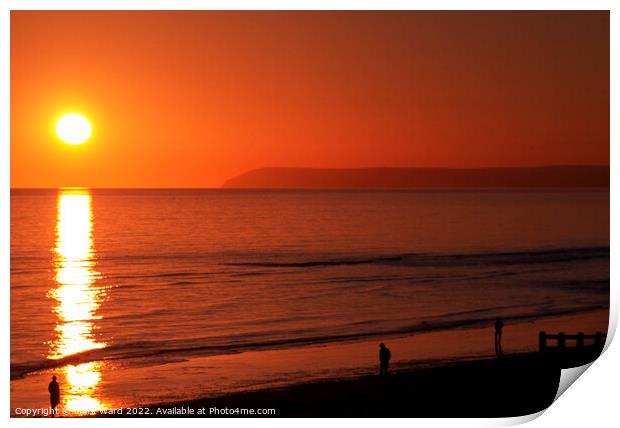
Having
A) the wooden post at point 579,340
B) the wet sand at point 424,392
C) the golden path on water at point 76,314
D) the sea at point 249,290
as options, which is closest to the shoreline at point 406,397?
the wet sand at point 424,392

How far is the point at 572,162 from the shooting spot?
5.32 m

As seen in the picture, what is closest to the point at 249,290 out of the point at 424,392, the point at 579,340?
the point at 579,340

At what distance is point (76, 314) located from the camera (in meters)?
9.70

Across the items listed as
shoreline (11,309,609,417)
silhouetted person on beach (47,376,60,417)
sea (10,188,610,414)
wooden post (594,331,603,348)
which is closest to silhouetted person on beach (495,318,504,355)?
shoreline (11,309,609,417)

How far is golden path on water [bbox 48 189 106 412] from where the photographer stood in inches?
221

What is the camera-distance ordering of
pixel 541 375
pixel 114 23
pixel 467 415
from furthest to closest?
pixel 541 375
pixel 114 23
pixel 467 415

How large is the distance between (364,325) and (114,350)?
3007mm

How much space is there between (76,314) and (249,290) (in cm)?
324

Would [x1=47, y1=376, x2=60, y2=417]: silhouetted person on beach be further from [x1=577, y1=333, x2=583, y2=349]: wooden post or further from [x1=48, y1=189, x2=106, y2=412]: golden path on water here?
[x1=577, y1=333, x2=583, y2=349]: wooden post

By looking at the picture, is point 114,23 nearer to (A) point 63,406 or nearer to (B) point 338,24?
(B) point 338,24

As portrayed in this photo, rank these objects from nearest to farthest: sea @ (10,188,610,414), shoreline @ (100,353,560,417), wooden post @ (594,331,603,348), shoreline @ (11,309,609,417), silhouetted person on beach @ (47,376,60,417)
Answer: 1. shoreline @ (100,353,560,417)
2. silhouetted person on beach @ (47,376,60,417)
3. shoreline @ (11,309,609,417)
4. wooden post @ (594,331,603,348)
5. sea @ (10,188,610,414)

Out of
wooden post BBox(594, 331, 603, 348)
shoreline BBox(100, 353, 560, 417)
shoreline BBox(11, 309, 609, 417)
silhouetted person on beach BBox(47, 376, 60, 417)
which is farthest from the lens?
wooden post BBox(594, 331, 603, 348)

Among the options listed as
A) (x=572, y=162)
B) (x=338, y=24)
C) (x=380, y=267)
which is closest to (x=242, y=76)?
(x=338, y=24)

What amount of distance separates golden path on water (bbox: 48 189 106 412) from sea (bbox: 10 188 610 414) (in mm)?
31
